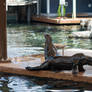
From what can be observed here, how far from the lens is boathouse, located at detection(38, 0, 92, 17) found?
38.7 meters

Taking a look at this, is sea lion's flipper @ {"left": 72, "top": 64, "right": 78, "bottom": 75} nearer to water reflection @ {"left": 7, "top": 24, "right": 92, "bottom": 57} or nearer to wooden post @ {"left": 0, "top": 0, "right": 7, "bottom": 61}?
wooden post @ {"left": 0, "top": 0, "right": 7, "bottom": 61}

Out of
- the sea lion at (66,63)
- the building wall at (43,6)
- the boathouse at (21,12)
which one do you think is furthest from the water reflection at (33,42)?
the building wall at (43,6)

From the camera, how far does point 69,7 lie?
39.2 meters

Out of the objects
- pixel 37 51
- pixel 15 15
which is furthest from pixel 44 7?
pixel 37 51

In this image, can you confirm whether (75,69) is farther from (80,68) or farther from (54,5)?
(54,5)

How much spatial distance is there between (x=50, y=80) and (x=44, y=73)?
0.99 ft

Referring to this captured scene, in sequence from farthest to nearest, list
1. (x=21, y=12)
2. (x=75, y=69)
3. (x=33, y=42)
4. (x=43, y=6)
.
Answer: (x=21, y=12) → (x=43, y=6) → (x=33, y=42) → (x=75, y=69)

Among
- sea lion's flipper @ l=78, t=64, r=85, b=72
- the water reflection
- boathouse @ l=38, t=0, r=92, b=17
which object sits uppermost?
boathouse @ l=38, t=0, r=92, b=17

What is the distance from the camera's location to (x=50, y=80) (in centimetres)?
1102

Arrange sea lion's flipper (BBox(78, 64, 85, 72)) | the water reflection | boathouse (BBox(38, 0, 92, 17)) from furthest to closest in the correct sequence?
boathouse (BBox(38, 0, 92, 17)) → the water reflection → sea lion's flipper (BBox(78, 64, 85, 72))

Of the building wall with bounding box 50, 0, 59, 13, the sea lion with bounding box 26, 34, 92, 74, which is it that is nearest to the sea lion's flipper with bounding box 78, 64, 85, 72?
the sea lion with bounding box 26, 34, 92, 74

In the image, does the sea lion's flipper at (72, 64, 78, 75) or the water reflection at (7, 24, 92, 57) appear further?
the water reflection at (7, 24, 92, 57)

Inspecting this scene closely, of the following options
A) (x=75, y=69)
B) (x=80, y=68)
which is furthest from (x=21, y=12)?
(x=75, y=69)

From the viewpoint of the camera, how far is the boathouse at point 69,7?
127 feet
